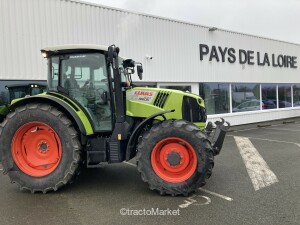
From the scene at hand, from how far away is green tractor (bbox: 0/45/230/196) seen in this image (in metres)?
4.81

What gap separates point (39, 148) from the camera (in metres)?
5.20

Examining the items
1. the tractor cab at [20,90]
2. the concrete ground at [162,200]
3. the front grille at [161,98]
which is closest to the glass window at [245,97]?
the concrete ground at [162,200]

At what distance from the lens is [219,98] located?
48.5 feet

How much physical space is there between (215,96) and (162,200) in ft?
34.9

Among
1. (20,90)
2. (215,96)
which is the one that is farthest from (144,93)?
(215,96)

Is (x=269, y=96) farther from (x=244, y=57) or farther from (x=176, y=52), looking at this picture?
(x=176, y=52)

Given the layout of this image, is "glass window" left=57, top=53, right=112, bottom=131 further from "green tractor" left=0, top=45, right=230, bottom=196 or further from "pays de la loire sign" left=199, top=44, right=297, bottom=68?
"pays de la loire sign" left=199, top=44, right=297, bottom=68

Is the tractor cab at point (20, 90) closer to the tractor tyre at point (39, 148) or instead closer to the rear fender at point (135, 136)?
the tractor tyre at point (39, 148)

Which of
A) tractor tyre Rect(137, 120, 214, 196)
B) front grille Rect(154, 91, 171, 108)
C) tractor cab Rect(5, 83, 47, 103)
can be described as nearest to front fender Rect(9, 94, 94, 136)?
tractor tyre Rect(137, 120, 214, 196)

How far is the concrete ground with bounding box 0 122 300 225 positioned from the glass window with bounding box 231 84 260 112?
29.7 ft

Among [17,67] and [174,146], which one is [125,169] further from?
[17,67]

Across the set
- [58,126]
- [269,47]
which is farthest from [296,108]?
[58,126]

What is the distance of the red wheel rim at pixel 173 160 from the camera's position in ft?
15.9

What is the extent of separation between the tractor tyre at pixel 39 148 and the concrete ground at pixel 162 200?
30 cm
